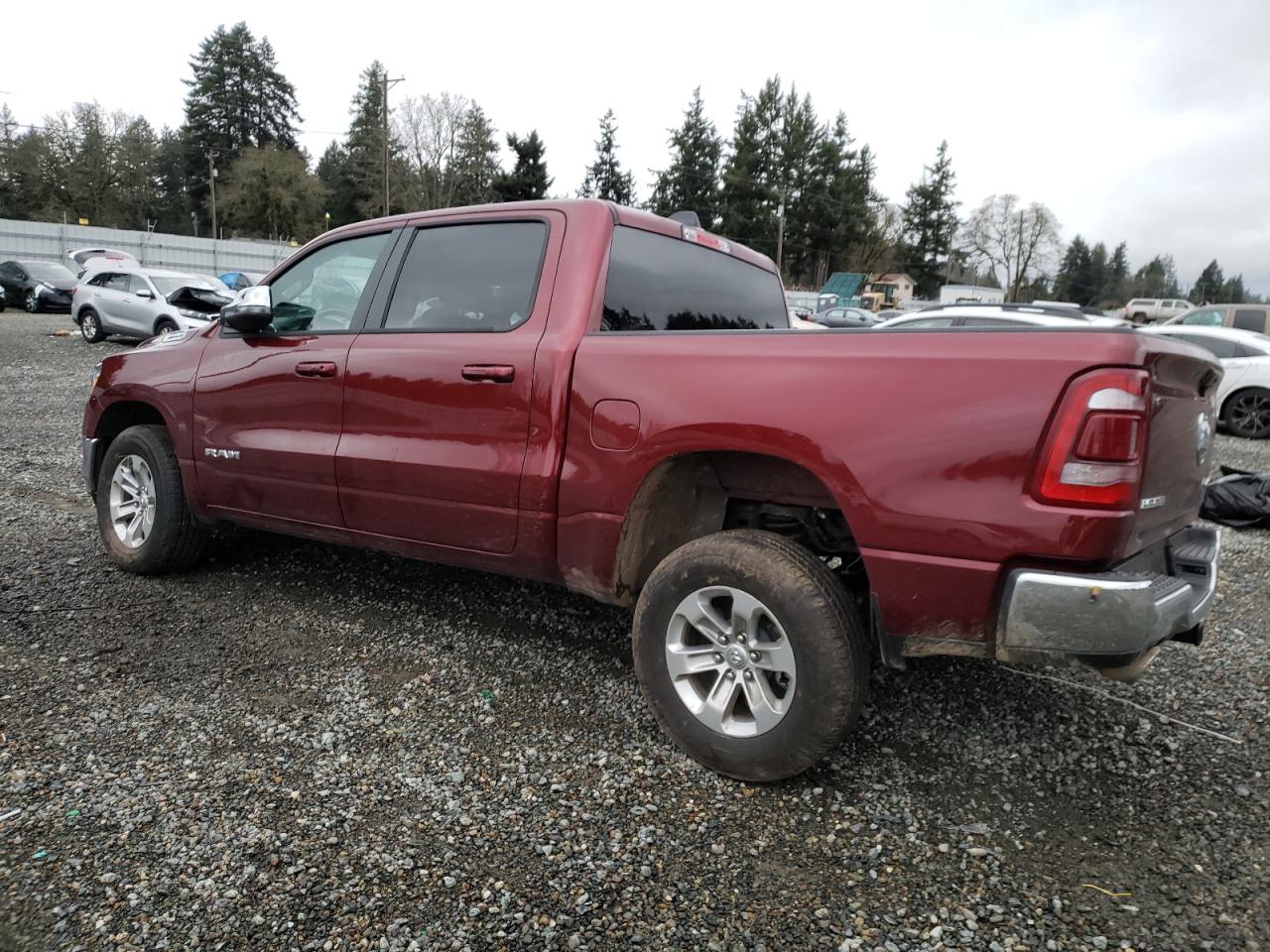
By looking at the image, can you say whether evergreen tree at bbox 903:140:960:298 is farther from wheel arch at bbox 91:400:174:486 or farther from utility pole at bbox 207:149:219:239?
wheel arch at bbox 91:400:174:486

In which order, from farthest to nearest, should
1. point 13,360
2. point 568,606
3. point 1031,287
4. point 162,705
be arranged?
point 1031,287
point 13,360
point 568,606
point 162,705

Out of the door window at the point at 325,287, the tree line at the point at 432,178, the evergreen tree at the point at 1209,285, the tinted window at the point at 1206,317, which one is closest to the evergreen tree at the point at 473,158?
the tree line at the point at 432,178

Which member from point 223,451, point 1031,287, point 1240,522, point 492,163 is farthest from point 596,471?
point 1031,287

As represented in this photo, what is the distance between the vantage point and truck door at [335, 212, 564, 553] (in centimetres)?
313

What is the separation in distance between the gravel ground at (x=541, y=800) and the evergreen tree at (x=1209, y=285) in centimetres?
12188

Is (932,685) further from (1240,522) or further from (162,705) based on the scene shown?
(1240,522)

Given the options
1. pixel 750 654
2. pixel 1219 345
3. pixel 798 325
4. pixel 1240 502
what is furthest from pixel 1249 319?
pixel 750 654

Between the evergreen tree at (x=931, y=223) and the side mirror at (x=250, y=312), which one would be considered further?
the evergreen tree at (x=931, y=223)

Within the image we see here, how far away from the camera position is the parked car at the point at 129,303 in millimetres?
16594

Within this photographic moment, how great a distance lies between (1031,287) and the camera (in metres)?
92.1

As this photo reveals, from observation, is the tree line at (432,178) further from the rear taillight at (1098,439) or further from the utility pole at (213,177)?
the rear taillight at (1098,439)

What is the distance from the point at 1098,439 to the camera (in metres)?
2.11

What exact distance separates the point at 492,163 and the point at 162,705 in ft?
208

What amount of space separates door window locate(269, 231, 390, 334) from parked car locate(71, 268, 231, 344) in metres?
13.8
